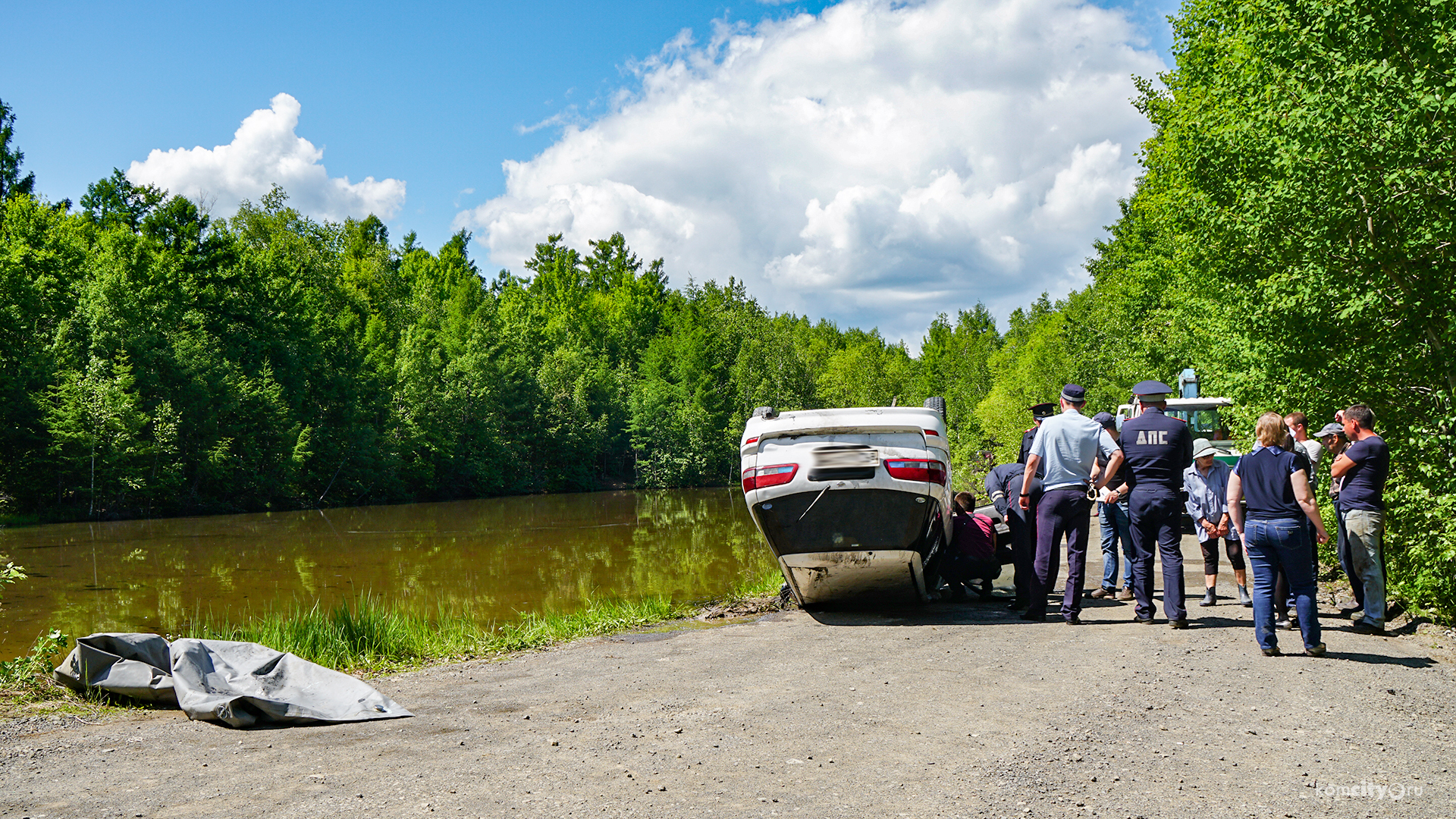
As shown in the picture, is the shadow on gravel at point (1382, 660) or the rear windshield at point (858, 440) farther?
the rear windshield at point (858, 440)

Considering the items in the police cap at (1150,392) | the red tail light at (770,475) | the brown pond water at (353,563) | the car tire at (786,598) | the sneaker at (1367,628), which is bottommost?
the brown pond water at (353,563)

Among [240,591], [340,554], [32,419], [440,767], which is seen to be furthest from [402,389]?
[440,767]

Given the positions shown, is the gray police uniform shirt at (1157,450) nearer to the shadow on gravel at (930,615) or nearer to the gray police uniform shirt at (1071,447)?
the gray police uniform shirt at (1071,447)

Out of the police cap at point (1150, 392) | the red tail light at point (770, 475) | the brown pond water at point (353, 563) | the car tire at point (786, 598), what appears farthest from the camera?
the brown pond water at point (353, 563)

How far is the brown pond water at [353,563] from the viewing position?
16.7 meters

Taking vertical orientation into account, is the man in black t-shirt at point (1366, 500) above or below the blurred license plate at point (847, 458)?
below

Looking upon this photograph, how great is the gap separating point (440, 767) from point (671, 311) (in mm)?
78704

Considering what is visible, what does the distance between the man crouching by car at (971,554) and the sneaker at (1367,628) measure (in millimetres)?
3439

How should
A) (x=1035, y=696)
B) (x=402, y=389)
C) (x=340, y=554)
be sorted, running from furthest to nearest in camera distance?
(x=402, y=389) → (x=340, y=554) → (x=1035, y=696)

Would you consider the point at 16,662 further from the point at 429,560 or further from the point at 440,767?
the point at 429,560

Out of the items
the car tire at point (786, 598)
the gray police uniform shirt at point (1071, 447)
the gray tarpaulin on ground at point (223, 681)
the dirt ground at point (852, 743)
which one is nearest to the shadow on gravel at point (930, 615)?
the car tire at point (786, 598)

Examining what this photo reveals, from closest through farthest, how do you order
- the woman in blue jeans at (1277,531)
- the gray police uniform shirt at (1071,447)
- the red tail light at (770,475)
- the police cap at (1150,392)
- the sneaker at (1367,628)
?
1. the woman in blue jeans at (1277,531)
2. the sneaker at (1367,628)
3. the gray police uniform shirt at (1071,447)
4. the police cap at (1150,392)
5. the red tail light at (770,475)

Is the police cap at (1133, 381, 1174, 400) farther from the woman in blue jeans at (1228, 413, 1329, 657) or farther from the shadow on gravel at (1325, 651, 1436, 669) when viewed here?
the shadow on gravel at (1325, 651, 1436, 669)

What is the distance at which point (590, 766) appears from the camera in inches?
194
